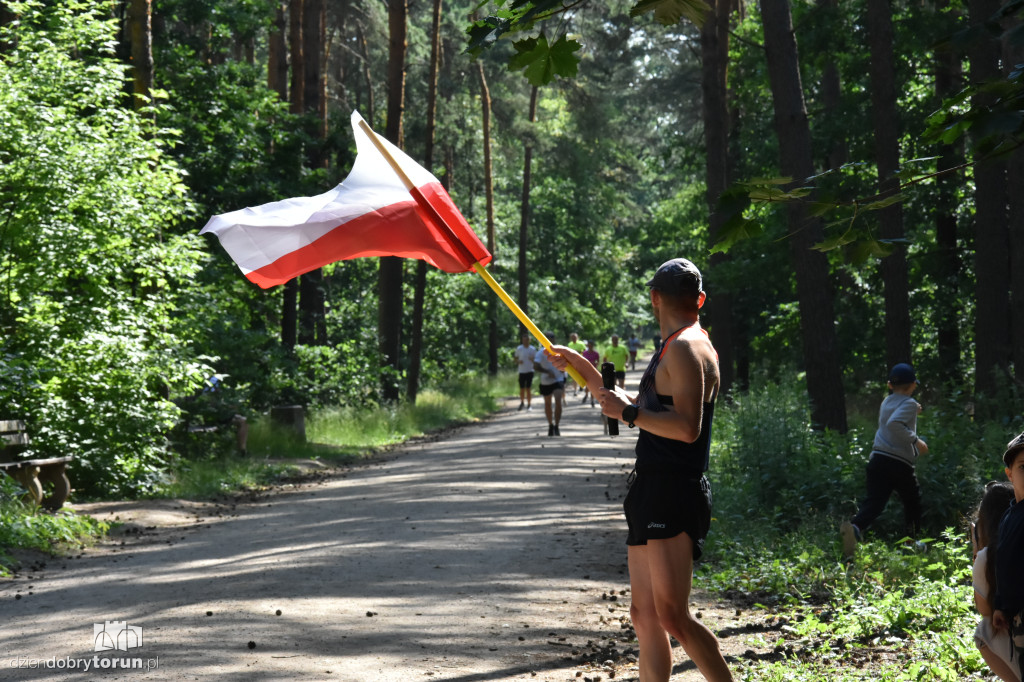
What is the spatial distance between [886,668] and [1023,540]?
254cm

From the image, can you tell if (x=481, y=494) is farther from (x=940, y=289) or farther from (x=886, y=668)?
(x=940, y=289)

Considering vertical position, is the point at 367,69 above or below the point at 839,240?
above

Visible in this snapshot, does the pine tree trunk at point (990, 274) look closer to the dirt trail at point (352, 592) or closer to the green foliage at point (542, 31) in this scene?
the dirt trail at point (352, 592)

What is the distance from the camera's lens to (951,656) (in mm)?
6133

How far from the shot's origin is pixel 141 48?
1727cm

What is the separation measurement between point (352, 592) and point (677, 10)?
238 inches

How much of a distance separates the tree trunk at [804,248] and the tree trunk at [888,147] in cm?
161

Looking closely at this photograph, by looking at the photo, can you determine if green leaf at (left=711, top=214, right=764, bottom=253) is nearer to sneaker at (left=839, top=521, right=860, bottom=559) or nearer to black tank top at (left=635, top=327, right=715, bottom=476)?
black tank top at (left=635, top=327, right=715, bottom=476)

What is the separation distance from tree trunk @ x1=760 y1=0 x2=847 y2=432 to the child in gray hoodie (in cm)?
589

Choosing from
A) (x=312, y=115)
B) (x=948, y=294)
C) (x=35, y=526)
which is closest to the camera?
(x=35, y=526)

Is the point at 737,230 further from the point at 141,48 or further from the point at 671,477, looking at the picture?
the point at 141,48

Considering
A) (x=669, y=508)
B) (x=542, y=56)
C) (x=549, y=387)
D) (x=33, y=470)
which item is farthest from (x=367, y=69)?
(x=542, y=56)

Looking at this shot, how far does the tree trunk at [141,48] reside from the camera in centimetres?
1702

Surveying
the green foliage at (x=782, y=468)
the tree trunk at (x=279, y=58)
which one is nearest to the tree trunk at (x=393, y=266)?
the tree trunk at (x=279, y=58)
